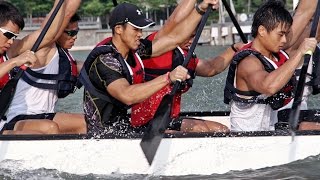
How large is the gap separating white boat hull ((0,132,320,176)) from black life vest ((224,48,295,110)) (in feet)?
1.19

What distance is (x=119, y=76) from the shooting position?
5383 mm

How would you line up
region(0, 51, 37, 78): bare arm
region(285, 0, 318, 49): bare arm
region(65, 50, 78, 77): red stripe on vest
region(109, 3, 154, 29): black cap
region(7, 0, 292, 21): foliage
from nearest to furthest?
region(109, 3, 154, 29): black cap → region(0, 51, 37, 78): bare arm → region(285, 0, 318, 49): bare arm → region(65, 50, 78, 77): red stripe on vest → region(7, 0, 292, 21): foliage

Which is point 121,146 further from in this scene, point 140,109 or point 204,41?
point 204,41

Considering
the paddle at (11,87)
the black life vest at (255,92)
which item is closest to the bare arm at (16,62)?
the paddle at (11,87)

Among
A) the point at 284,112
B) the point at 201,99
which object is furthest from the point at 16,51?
the point at 201,99

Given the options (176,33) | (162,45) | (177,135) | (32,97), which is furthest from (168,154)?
(32,97)

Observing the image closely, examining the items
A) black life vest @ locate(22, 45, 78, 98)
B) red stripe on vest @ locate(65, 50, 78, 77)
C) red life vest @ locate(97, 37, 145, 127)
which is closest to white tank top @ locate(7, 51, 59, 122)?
black life vest @ locate(22, 45, 78, 98)

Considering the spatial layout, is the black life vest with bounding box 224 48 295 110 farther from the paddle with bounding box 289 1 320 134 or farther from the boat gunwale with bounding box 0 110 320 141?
the boat gunwale with bounding box 0 110 320 141

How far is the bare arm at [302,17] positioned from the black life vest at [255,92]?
0.35m

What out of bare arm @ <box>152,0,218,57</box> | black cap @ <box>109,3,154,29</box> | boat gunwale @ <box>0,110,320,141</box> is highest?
black cap @ <box>109,3,154,29</box>

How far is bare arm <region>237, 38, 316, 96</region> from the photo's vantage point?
520 centimetres

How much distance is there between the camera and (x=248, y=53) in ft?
18.2

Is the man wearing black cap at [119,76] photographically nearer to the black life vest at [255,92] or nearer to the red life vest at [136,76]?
the red life vest at [136,76]

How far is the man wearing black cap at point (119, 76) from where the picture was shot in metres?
5.25
